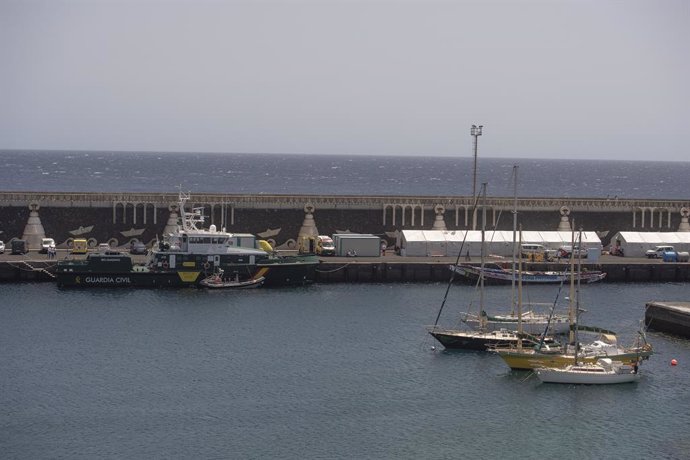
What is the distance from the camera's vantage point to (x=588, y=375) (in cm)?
5728

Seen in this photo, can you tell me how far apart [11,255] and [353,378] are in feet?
127

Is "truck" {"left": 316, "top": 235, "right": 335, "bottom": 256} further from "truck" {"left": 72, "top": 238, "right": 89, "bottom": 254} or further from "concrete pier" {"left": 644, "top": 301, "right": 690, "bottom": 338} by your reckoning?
"concrete pier" {"left": 644, "top": 301, "right": 690, "bottom": 338}

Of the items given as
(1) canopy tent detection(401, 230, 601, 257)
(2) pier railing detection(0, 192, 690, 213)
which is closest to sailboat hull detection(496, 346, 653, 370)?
(1) canopy tent detection(401, 230, 601, 257)

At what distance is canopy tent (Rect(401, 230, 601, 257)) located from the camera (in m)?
90.0

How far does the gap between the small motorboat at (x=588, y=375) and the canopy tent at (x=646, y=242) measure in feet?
122

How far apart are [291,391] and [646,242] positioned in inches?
1896

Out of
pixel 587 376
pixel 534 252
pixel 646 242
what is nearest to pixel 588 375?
pixel 587 376

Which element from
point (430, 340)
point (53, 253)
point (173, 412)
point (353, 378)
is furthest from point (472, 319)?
point (53, 253)

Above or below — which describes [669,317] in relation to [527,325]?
above

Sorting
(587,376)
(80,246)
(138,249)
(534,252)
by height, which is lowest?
(587,376)

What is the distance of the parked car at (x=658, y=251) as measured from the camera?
302ft

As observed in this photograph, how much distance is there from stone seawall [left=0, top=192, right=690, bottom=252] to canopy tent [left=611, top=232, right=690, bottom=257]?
443cm

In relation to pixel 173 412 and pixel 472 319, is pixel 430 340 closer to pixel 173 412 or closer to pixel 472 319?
pixel 472 319

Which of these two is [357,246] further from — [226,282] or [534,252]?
[534,252]
